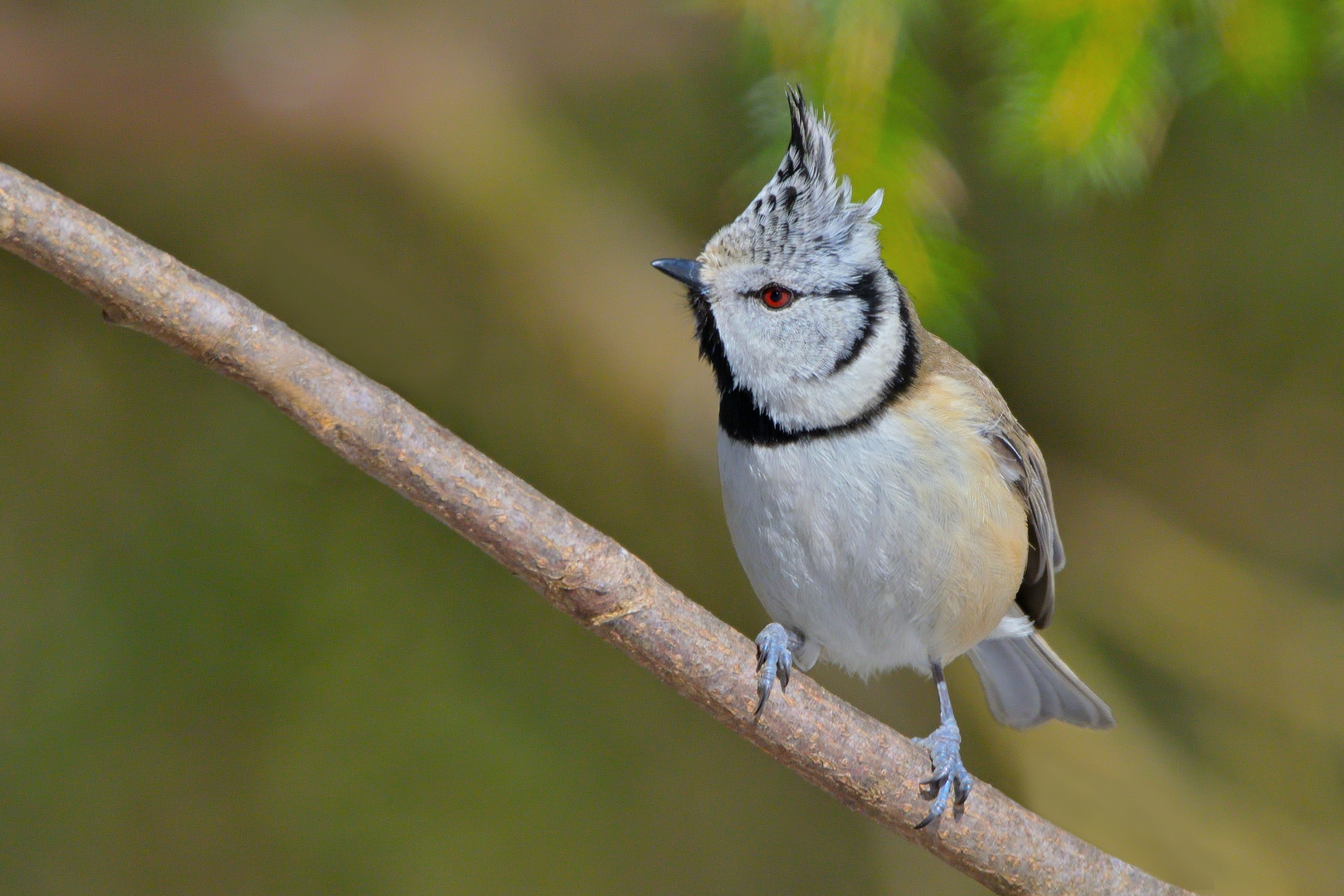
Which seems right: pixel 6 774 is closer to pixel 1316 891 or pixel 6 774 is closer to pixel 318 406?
pixel 318 406

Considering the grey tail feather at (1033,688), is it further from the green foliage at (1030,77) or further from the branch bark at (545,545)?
the green foliage at (1030,77)

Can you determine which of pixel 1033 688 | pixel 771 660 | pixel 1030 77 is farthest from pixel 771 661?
pixel 1030 77

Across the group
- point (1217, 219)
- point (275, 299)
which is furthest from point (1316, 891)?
point (275, 299)

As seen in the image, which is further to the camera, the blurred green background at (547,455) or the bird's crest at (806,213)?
the blurred green background at (547,455)

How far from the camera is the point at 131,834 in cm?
262

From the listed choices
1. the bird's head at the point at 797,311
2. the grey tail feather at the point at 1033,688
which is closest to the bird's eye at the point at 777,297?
the bird's head at the point at 797,311

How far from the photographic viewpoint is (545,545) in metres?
1.36

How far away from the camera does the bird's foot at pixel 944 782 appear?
1.63 m

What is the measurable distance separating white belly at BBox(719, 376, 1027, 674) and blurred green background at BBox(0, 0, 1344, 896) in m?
0.54

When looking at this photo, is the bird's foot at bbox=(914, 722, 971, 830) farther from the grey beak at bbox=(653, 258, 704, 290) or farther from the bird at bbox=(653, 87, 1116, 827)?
the grey beak at bbox=(653, 258, 704, 290)

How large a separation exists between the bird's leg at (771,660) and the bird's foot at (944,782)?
26 centimetres

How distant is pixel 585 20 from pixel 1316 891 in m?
2.52

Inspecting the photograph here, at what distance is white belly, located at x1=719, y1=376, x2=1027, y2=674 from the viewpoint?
1.74m

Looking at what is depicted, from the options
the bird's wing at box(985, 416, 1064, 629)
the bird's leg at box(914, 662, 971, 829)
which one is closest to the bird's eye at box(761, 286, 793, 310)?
the bird's wing at box(985, 416, 1064, 629)
